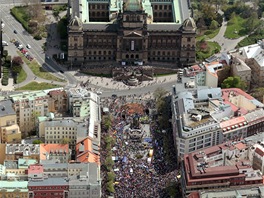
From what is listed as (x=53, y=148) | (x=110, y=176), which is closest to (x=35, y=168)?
(x=53, y=148)

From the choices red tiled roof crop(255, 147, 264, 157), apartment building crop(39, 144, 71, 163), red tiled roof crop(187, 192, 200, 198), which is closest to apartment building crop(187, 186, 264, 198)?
red tiled roof crop(187, 192, 200, 198)

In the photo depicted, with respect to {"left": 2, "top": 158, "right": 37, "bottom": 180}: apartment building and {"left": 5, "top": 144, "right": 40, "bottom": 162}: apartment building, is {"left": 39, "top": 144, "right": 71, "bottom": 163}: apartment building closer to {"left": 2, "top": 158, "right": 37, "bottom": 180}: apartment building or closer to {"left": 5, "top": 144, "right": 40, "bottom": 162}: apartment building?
{"left": 5, "top": 144, "right": 40, "bottom": 162}: apartment building

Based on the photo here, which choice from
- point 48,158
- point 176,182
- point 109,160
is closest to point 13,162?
point 48,158

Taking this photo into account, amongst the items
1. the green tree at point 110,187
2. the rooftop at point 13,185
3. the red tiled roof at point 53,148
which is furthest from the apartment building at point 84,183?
the red tiled roof at point 53,148

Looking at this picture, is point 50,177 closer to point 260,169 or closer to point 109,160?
point 109,160

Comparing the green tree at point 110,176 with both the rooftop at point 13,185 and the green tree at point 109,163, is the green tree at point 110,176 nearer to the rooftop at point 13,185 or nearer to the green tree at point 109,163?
the green tree at point 109,163

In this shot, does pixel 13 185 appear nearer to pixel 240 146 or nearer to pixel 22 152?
pixel 22 152

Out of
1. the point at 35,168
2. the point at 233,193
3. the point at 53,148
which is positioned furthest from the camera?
the point at 53,148

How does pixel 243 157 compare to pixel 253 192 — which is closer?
pixel 253 192
